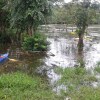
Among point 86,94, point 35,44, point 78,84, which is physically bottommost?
point 78,84

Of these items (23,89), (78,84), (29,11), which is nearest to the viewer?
(23,89)

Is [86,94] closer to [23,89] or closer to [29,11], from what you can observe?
[23,89]

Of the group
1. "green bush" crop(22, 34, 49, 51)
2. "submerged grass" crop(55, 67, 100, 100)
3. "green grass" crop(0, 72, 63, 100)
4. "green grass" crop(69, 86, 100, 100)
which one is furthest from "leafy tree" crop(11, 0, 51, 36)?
"green grass" crop(69, 86, 100, 100)

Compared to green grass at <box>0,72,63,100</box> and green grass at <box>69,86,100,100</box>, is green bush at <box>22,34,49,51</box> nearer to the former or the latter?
green grass at <box>0,72,63,100</box>

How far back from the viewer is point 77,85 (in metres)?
10.9

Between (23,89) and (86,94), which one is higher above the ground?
(23,89)

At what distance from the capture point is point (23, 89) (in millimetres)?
9773

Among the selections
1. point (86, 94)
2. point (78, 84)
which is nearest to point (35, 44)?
point (78, 84)

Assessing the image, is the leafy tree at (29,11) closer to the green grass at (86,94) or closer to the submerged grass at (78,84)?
the submerged grass at (78,84)

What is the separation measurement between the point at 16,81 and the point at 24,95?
1275mm

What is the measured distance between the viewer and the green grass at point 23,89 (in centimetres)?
895

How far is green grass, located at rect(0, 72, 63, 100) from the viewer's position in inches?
352

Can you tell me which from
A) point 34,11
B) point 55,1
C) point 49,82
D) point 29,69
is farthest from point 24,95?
point 55,1

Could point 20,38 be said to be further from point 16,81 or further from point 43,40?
point 16,81
